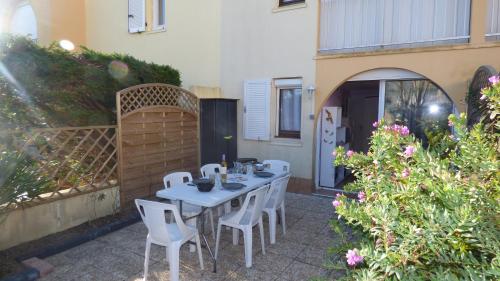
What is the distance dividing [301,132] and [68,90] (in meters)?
4.67

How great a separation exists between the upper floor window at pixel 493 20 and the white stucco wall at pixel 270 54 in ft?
9.97

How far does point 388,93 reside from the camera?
21.4ft

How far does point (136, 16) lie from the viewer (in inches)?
368

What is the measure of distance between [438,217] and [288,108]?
612cm

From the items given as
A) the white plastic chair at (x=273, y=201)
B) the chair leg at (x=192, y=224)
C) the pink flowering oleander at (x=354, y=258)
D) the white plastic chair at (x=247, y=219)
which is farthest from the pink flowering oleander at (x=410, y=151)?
the chair leg at (x=192, y=224)

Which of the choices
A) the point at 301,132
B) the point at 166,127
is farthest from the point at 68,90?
the point at 301,132

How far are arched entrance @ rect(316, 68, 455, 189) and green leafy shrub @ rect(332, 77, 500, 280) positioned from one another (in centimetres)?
314

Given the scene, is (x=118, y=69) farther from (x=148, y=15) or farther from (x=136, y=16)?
(x=136, y=16)

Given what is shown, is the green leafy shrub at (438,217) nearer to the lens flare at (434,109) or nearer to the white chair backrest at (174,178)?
the white chair backrest at (174,178)

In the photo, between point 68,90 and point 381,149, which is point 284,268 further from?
point 68,90

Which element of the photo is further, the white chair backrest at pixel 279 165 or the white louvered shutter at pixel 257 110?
the white louvered shutter at pixel 257 110

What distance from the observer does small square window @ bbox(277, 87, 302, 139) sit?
289 inches

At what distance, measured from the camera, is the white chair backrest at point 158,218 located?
3.26 metres

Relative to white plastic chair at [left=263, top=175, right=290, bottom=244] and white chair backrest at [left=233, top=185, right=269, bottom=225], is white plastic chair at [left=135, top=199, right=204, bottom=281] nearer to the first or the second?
white chair backrest at [left=233, top=185, right=269, bottom=225]
